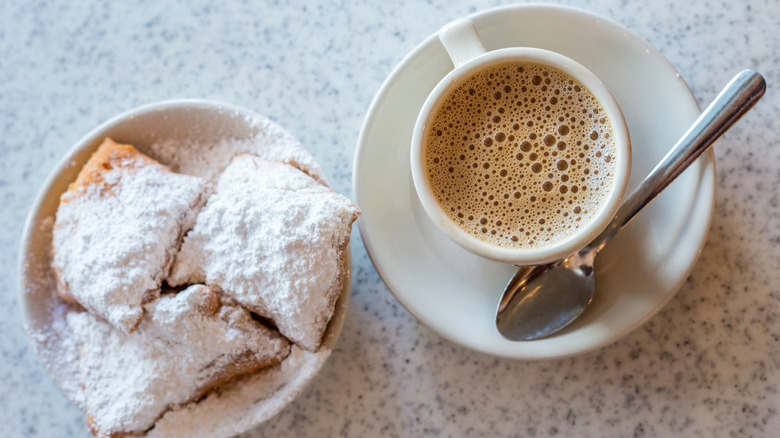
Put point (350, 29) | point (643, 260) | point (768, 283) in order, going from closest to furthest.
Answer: point (643, 260) → point (768, 283) → point (350, 29)

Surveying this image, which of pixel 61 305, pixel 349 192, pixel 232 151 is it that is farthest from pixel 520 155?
pixel 61 305

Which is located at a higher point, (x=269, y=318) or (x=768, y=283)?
(x=269, y=318)

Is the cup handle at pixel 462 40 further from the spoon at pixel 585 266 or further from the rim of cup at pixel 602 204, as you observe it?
the spoon at pixel 585 266

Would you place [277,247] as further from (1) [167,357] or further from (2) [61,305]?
(2) [61,305]

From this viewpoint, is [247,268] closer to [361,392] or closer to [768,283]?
[361,392]

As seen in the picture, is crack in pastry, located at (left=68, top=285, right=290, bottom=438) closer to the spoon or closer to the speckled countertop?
the speckled countertop

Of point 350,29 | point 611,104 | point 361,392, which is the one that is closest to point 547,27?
point 611,104

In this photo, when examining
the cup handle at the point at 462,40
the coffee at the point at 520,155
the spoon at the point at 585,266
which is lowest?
the spoon at the point at 585,266

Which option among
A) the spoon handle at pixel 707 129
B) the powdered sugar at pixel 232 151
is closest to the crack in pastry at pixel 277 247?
the powdered sugar at pixel 232 151
